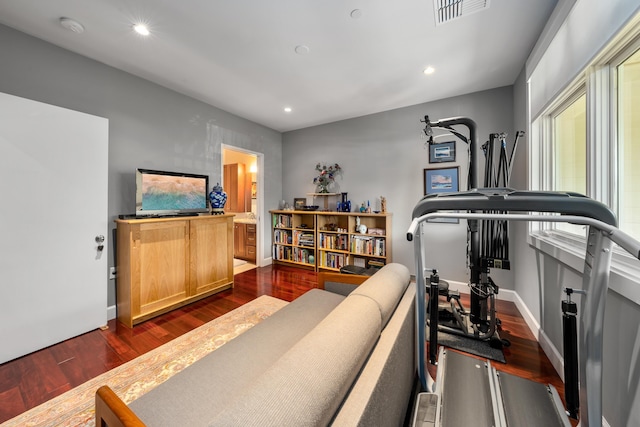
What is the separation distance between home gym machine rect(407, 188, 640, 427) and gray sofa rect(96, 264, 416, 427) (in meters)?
0.19

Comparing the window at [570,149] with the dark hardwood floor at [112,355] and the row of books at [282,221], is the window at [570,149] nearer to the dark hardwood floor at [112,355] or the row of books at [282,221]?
the dark hardwood floor at [112,355]

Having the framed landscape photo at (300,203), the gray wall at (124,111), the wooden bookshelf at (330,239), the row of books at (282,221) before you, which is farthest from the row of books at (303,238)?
the gray wall at (124,111)

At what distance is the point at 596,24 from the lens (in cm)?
134

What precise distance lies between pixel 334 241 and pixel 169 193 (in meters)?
2.54

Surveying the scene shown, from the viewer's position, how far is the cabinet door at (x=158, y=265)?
2.40 meters

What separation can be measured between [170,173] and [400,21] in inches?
113

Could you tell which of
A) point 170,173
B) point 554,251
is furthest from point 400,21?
point 170,173

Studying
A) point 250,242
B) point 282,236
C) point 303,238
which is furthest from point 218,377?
point 250,242

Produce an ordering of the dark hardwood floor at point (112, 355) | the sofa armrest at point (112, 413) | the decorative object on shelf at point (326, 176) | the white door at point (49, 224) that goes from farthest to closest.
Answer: the decorative object on shelf at point (326, 176)
the white door at point (49, 224)
the dark hardwood floor at point (112, 355)
the sofa armrest at point (112, 413)

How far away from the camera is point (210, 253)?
10.3 feet

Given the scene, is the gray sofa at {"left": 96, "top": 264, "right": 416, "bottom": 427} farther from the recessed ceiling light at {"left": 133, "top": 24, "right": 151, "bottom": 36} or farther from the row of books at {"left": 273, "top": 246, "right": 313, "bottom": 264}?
the row of books at {"left": 273, "top": 246, "right": 313, "bottom": 264}

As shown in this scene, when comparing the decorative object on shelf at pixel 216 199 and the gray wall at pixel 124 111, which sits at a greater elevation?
the gray wall at pixel 124 111

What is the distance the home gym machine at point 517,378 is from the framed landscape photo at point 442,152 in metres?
2.26

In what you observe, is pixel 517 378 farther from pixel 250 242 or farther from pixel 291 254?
pixel 250 242
